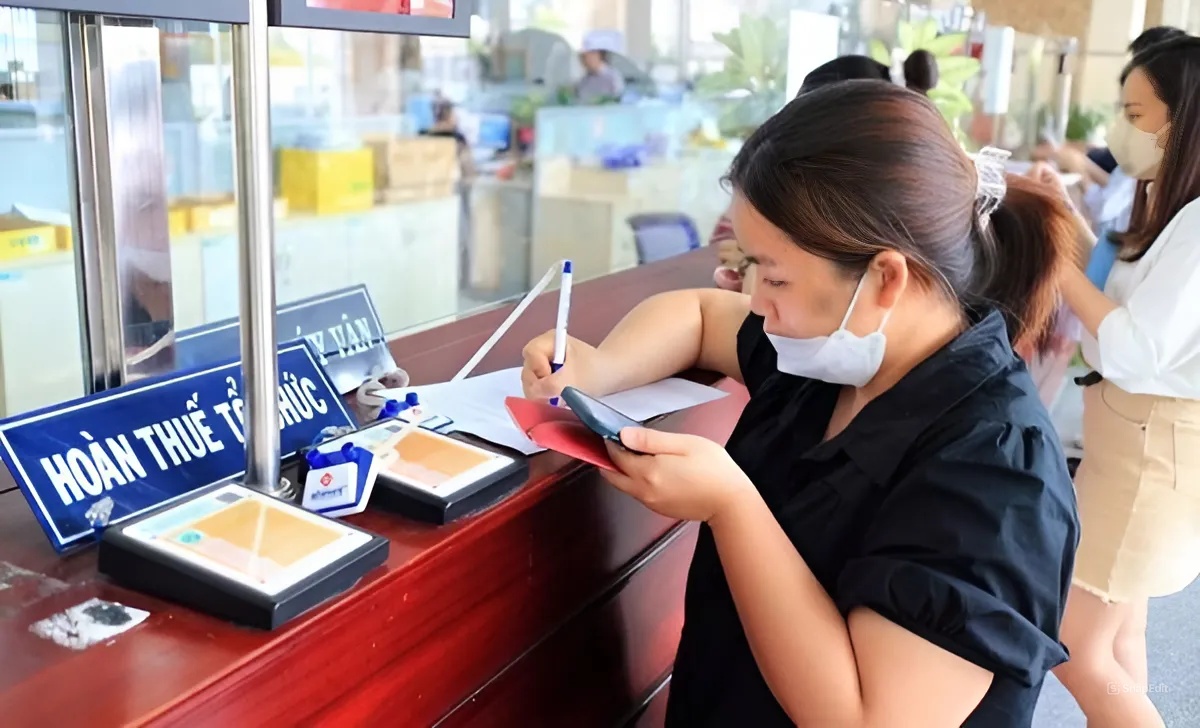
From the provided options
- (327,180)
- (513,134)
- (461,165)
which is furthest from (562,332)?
(513,134)

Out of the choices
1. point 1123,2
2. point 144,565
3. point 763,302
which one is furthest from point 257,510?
point 1123,2

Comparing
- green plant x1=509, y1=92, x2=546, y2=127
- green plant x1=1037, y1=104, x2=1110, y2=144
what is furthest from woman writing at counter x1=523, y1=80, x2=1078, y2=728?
green plant x1=1037, y1=104, x2=1110, y2=144

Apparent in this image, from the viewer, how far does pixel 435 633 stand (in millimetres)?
847

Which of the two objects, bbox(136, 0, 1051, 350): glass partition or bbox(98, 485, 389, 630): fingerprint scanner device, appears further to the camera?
bbox(136, 0, 1051, 350): glass partition

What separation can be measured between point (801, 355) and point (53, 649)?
0.66m

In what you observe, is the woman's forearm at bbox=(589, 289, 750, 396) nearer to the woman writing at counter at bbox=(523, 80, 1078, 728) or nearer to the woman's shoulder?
the woman writing at counter at bbox=(523, 80, 1078, 728)

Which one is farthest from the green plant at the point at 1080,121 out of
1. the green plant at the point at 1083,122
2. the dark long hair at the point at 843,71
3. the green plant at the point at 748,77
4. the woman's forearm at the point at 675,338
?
the woman's forearm at the point at 675,338

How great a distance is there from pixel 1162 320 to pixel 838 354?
3.28 feet

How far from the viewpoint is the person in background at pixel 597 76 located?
4102 millimetres

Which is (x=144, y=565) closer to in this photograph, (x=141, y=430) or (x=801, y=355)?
(x=141, y=430)

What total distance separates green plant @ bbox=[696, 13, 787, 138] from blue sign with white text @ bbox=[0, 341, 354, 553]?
9.03 feet

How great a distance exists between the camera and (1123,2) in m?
4.43

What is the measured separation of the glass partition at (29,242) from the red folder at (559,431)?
0.66 m

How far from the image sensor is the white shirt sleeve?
166cm
